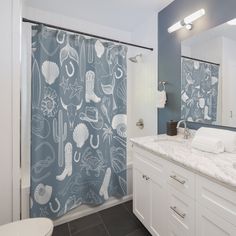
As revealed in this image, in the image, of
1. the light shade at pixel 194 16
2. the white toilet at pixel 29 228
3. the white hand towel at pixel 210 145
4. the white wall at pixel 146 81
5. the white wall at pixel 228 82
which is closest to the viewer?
the white toilet at pixel 29 228

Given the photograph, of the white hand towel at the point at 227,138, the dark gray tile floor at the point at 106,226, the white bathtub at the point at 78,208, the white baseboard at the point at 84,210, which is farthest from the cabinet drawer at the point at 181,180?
the white baseboard at the point at 84,210

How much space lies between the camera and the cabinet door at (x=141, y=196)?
4.75ft

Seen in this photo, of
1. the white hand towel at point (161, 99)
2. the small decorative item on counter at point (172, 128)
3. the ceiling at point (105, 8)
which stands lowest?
the small decorative item on counter at point (172, 128)

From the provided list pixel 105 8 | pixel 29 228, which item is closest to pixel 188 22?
pixel 105 8

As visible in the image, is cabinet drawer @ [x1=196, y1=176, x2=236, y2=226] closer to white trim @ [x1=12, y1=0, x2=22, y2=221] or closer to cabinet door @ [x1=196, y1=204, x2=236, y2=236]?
cabinet door @ [x1=196, y1=204, x2=236, y2=236]

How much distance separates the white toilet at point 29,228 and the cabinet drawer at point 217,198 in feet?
3.02

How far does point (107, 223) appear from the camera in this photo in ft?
5.56

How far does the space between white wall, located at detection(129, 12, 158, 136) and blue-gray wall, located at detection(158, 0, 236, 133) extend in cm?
11

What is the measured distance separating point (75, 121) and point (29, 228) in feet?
3.13

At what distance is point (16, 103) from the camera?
4.07ft

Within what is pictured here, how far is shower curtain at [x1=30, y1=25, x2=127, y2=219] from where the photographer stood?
1537 millimetres

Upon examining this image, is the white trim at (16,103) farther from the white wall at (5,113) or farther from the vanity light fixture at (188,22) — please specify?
the vanity light fixture at (188,22)

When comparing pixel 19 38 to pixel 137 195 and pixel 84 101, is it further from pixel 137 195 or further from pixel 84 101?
pixel 137 195

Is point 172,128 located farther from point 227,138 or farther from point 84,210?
point 84,210
